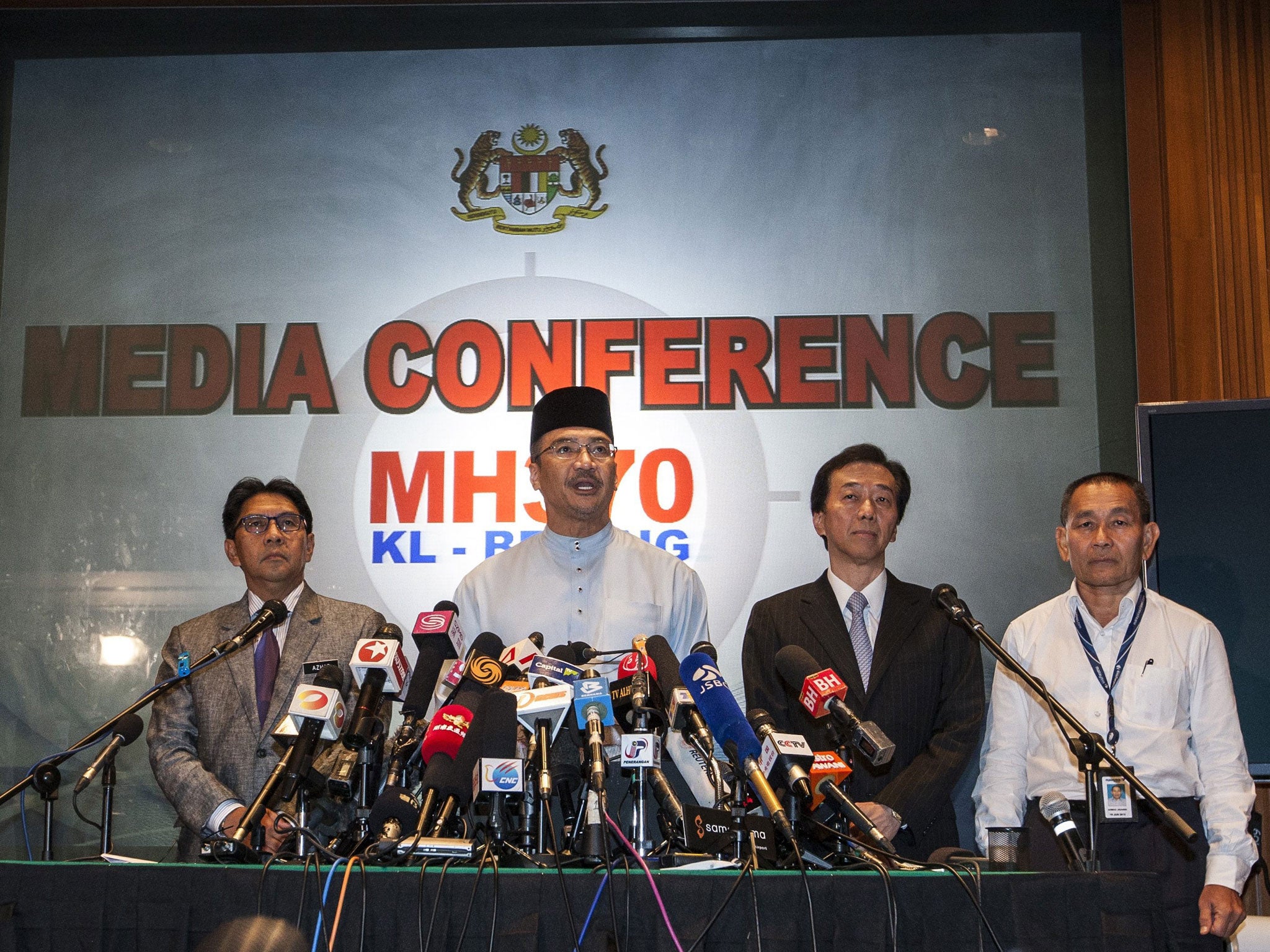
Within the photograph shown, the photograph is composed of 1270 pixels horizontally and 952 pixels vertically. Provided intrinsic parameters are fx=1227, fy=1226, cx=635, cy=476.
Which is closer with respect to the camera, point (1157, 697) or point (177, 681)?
point (177, 681)

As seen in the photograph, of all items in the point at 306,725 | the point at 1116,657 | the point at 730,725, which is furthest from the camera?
the point at 1116,657

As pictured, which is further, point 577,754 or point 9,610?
point 9,610

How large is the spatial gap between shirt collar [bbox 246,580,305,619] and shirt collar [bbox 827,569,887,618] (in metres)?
1.64

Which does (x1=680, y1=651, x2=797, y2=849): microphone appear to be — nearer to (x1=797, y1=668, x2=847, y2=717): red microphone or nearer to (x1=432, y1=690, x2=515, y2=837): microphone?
(x1=797, y1=668, x2=847, y2=717): red microphone

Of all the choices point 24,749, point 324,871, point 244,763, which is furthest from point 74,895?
point 24,749

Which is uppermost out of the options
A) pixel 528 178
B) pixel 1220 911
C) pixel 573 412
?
pixel 528 178

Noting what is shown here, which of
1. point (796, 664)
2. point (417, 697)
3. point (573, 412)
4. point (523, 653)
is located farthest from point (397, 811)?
point (573, 412)

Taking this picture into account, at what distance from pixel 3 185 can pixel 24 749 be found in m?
2.34

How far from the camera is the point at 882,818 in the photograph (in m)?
2.76

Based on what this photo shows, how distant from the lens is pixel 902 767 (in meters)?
3.31

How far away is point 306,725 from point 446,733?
1.04ft

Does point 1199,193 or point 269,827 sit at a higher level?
point 1199,193

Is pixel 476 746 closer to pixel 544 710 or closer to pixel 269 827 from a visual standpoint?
pixel 544 710

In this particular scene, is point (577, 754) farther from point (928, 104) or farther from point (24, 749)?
point (928, 104)
